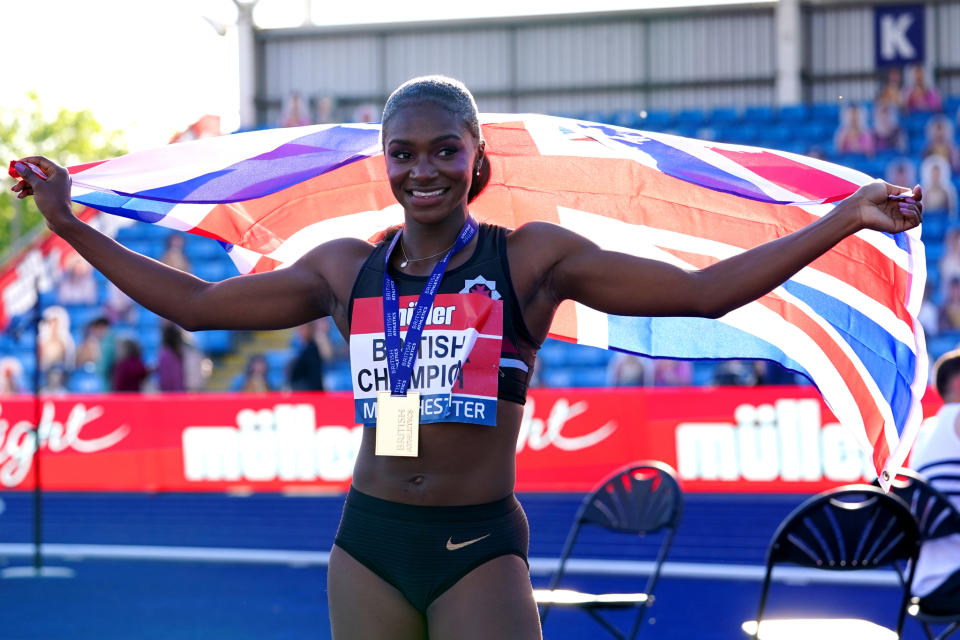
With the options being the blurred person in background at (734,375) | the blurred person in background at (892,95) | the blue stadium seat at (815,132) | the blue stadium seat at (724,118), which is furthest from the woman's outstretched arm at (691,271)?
the blue stadium seat at (724,118)

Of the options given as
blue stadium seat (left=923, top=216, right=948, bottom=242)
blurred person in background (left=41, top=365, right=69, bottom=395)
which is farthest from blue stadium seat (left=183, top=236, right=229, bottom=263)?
blue stadium seat (left=923, top=216, right=948, bottom=242)

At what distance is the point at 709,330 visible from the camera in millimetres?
3650

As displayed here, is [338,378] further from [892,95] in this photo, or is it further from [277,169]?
[277,169]

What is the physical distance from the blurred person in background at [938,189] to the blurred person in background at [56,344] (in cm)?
1088

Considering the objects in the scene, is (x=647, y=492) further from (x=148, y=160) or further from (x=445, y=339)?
(x=445, y=339)

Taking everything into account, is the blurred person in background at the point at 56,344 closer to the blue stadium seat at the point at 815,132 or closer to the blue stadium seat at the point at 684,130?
the blue stadium seat at the point at 684,130

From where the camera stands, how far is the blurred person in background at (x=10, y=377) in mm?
16219

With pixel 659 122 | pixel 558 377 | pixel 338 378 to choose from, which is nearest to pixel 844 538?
pixel 558 377

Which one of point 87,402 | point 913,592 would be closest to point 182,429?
point 87,402

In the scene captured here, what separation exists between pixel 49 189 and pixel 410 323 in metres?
0.99

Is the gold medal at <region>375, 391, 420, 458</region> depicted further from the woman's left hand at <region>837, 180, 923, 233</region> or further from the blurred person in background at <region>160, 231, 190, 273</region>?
the blurred person in background at <region>160, 231, 190, 273</region>

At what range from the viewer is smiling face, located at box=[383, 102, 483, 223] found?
8.41 ft

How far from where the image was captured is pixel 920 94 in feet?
60.7

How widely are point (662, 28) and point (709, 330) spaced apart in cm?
2002
